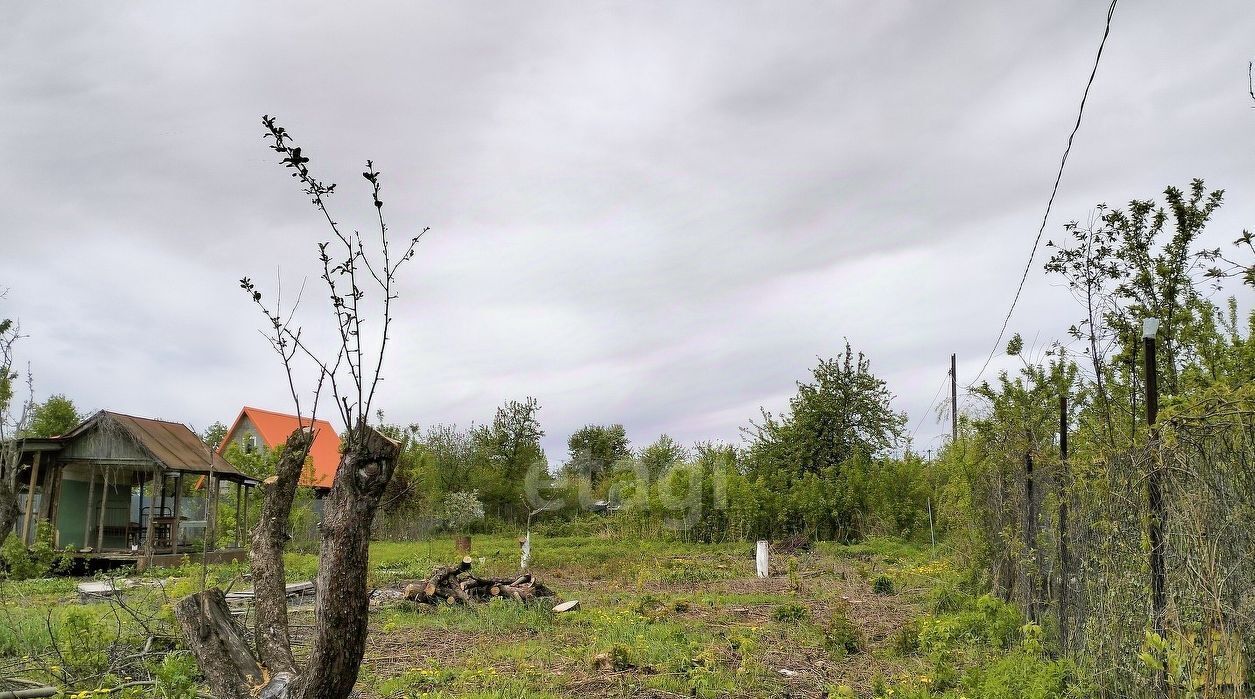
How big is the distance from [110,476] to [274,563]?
1940cm

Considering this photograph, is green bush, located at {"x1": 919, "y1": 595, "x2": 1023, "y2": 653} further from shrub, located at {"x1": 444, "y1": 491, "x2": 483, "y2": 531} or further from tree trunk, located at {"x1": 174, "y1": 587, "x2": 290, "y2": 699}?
shrub, located at {"x1": 444, "y1": 491, "x2": 483, "y2": 531}

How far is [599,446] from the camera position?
45375mm

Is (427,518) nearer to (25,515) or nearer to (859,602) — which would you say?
(25,515)

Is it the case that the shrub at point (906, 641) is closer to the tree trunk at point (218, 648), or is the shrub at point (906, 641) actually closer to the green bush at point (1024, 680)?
the green bush at point (1024, 680)

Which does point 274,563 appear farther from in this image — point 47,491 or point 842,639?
point 47,491

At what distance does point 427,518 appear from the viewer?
1094 inches

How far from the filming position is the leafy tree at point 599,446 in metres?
43.4

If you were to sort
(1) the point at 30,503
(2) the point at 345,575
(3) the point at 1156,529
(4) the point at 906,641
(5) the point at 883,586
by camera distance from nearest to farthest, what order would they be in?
1. (2) the point at 345,575
2. (3) the point at 1156,529
3. (4) the point at 906,641
4. (5) the point at 883,586
5. (1) the point at 30,503

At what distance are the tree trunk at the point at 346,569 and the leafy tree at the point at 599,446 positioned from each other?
123 feet

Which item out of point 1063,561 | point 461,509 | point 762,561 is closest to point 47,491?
point 461,509

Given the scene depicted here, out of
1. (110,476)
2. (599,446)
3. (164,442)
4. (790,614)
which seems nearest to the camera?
(790,614)

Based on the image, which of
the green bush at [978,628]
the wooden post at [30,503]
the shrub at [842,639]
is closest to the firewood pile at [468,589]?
the shrub at [842,639]

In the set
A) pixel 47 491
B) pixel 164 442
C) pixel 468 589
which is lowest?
pixel 468 589

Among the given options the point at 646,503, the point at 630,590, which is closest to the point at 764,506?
the point at 646,503
